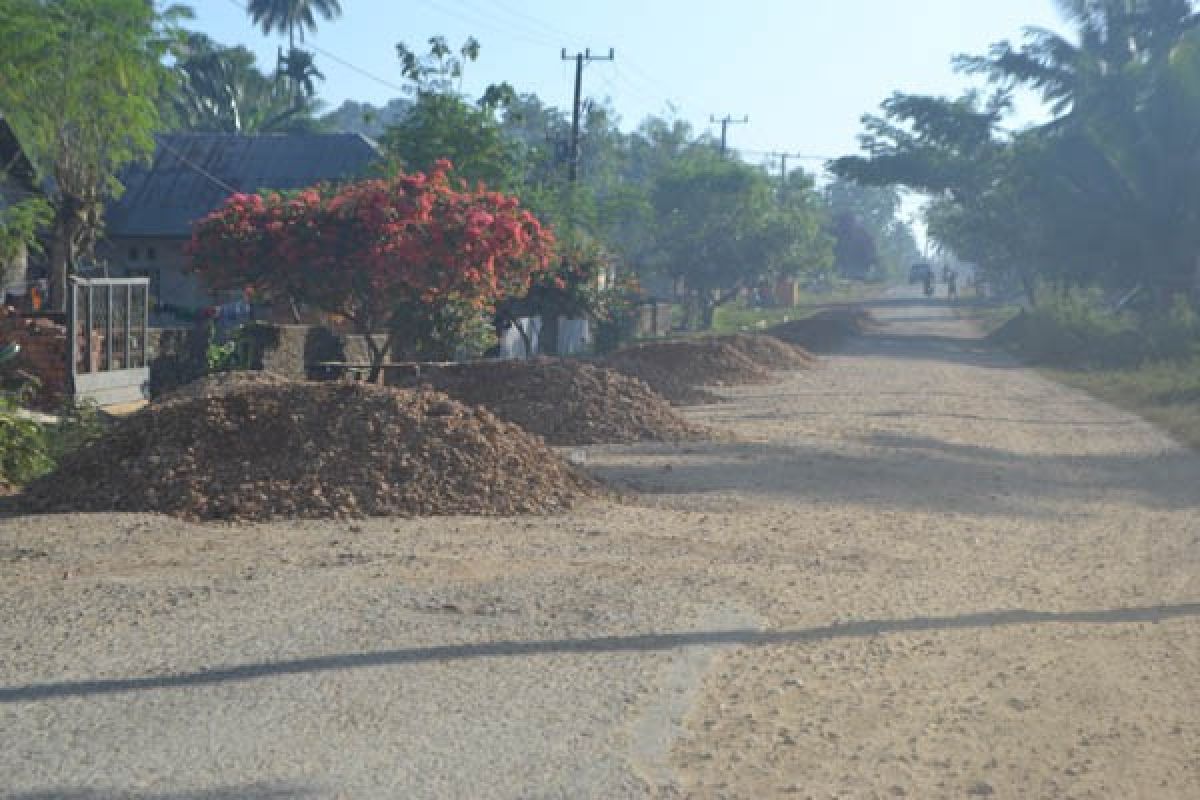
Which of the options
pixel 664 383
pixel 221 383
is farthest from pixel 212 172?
pixel 221 383

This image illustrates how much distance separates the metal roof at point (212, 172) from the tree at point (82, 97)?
1068 centimetres

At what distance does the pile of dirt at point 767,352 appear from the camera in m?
33.9

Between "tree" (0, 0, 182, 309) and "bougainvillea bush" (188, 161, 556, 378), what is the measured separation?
149 inches

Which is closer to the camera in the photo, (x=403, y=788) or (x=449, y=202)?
(x=403, y=788)

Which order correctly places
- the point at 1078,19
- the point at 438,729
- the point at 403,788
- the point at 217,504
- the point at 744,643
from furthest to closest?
the point at 1078,19 → the point at 217,504 → the point at 744,643 → the point at 438,729 → the point at 403,788

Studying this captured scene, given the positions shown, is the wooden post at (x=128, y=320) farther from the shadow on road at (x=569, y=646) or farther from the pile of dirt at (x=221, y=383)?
the shadow on road at (x=569, y=646)

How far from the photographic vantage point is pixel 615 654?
A: 739cm

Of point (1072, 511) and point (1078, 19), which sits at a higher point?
point (1078, 19)

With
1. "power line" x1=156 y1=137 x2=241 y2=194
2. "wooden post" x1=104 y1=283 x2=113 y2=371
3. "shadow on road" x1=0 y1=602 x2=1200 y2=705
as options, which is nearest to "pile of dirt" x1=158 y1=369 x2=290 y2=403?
"wooden post" x1=104 y1=283 x2=113 y2=371

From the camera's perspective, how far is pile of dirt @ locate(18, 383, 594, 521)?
10977 millimetres

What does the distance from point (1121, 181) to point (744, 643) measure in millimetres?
40262

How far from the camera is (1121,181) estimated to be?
145ft

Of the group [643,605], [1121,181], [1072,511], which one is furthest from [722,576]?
[1121,181]

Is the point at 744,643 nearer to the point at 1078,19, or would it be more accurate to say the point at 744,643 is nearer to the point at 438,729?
the point at 438,729
